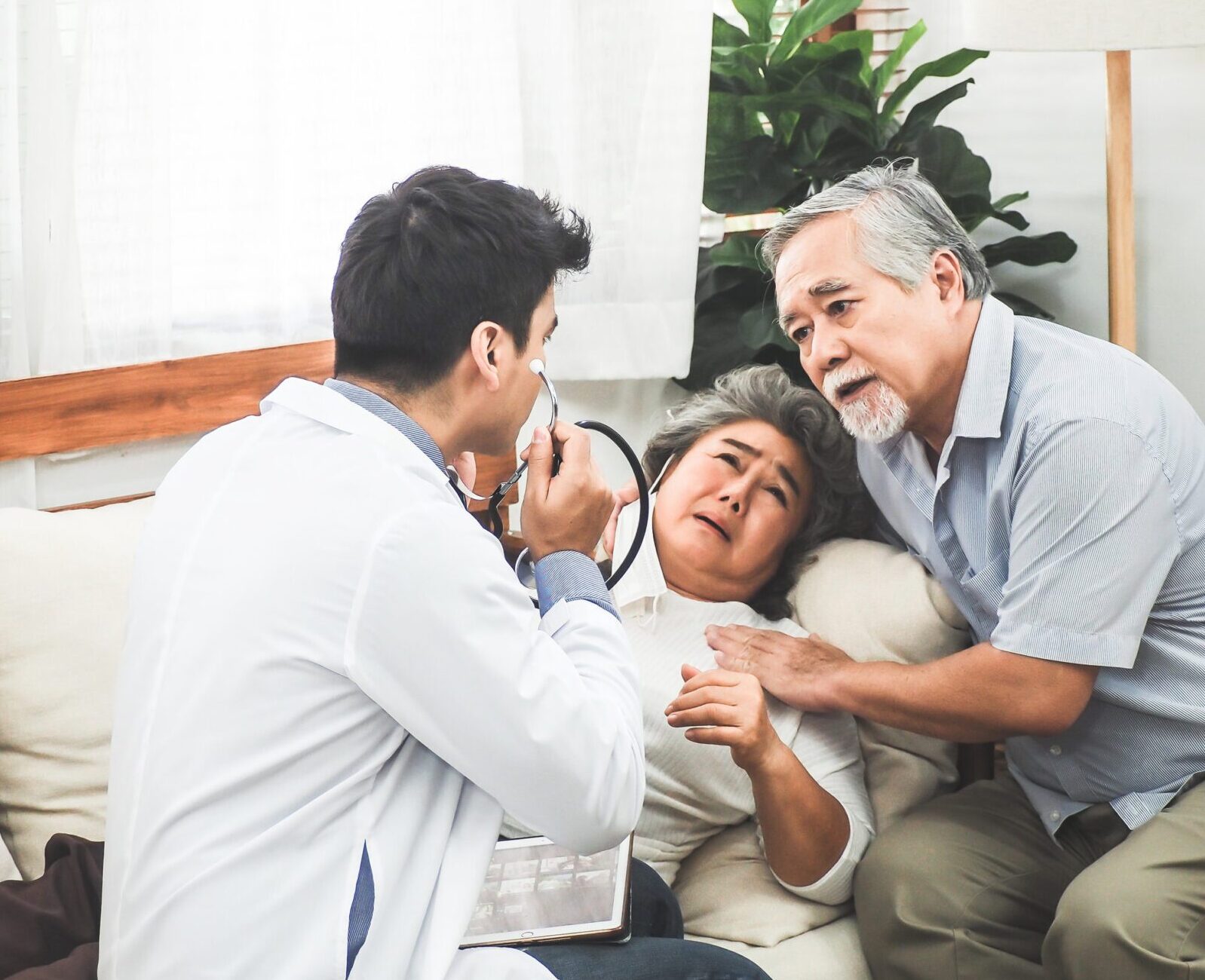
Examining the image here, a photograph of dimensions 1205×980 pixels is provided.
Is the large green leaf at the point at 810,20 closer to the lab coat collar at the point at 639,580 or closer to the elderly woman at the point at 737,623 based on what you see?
the elderly woman at the point at 737,623

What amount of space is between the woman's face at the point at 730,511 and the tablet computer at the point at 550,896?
2.06ft

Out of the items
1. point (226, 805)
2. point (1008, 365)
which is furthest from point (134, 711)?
point (1008, 365)

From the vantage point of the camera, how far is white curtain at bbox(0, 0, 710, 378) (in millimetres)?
1752

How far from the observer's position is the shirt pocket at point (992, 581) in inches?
62.9

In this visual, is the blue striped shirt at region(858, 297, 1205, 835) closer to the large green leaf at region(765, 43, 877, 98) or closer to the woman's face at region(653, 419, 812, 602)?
the woman's face at region(653, 419, 812, 602)

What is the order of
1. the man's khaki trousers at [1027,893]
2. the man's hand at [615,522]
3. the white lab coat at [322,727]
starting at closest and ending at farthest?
the white lab coat at [322,727] < the man's khaki trousers at [1027,893] < the man's hand at [615,522]

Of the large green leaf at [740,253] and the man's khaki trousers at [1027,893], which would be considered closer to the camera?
the man's khaki trousers at [1027,893]

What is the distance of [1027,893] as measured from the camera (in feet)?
5.07

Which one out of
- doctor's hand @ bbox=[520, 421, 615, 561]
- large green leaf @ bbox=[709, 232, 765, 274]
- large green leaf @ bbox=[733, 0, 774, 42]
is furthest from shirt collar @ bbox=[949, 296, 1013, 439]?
large green leaf @ bbox=[733, 0, 774, 42]

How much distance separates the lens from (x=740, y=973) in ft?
4.02

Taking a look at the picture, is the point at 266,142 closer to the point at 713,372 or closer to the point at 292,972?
the point at 713,372

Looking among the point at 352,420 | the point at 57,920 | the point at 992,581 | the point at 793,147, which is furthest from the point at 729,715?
the point at 793,147

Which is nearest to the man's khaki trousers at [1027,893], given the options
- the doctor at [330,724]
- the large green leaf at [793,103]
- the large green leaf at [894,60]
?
the doctor at [330,724]

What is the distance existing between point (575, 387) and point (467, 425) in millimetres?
1214
